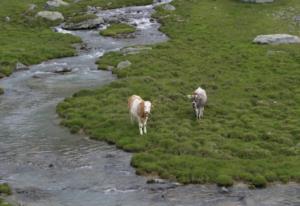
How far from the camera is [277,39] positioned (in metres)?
61.1

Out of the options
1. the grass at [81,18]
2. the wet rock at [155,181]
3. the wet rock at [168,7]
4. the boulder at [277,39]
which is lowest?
the wet rock at [155,181]

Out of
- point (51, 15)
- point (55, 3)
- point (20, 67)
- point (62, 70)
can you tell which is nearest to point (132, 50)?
point (62, 70)

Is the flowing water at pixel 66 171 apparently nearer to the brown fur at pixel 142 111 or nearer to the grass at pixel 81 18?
the brown fur at pixel 142 111

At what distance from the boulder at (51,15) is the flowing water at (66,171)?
28.3 m

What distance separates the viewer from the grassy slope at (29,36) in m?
57.5

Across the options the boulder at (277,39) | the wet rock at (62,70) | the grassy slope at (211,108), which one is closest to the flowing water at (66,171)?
the grassy slope at (211,108)

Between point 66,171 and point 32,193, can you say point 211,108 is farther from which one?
point 32,193

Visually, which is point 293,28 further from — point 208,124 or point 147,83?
point 208,124

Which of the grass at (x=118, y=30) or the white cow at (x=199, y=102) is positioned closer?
the white cow at (x=199, y=102)

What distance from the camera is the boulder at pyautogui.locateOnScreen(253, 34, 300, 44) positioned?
60625mm

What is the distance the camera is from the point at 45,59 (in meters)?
57.9

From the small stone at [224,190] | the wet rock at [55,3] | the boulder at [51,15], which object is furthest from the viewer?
the wet rock at [55,3]

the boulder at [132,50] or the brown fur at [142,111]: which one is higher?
the brown fur at [142,111]

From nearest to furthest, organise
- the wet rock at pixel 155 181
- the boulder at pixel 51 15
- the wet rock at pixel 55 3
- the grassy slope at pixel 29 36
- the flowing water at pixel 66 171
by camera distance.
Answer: the flowing water at pixel 66 171, the wet rock at pixel 155 181, the grassy slope at pixel 29 36, the boulder at pixel 51 15, the wet rock at pixel 55 3
